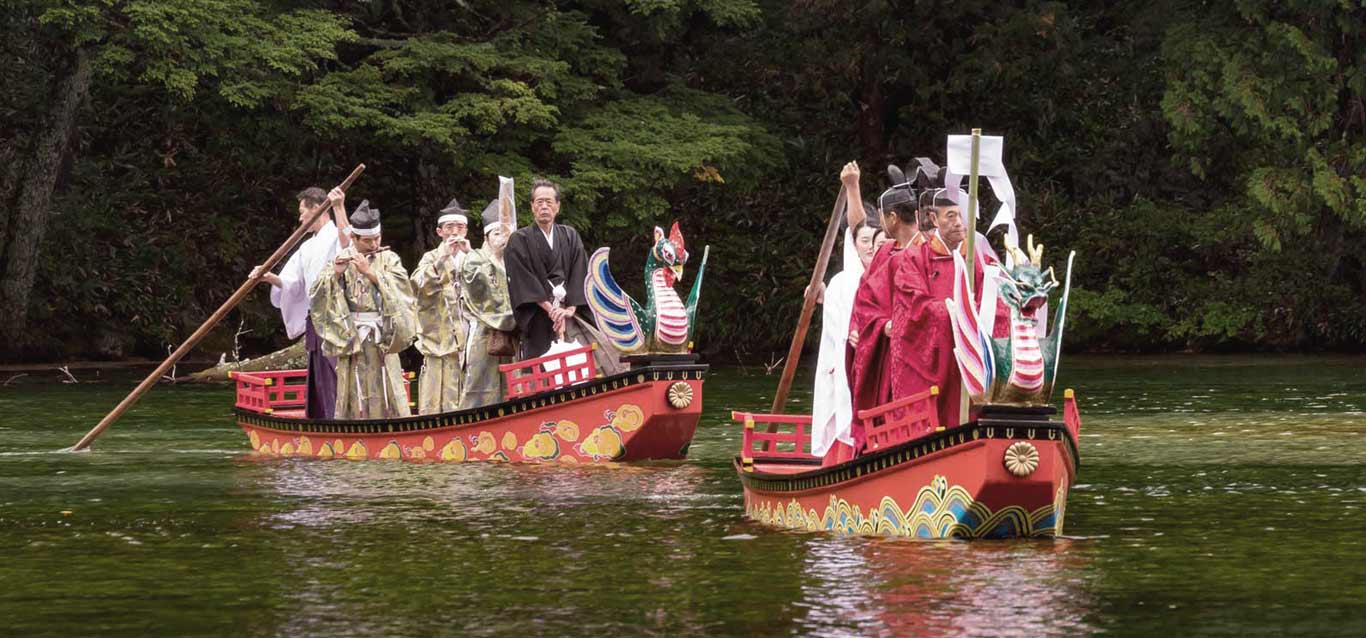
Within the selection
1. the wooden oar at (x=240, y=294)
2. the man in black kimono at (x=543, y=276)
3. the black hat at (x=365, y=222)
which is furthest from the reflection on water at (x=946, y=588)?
the wooden oar at (x=240, y=294)

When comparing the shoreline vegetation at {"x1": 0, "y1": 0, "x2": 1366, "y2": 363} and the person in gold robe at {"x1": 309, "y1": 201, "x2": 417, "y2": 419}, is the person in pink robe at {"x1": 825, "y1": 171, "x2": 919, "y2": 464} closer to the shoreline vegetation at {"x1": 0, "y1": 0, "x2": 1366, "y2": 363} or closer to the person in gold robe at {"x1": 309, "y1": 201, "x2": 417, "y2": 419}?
the person in gold robe at {"x1": 309, "y1": 201, "x2": 417, "y2": 419}

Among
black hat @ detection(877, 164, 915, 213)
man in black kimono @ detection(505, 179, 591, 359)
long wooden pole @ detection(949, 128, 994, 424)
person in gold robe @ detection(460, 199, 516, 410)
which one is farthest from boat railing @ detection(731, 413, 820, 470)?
person in gold robe @ detection(460, 199, 516, 410)

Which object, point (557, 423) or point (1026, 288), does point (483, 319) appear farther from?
point (1026, 288)

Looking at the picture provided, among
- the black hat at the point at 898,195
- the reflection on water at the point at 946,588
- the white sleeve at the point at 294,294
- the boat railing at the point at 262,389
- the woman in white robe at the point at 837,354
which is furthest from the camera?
the boat railing at the point at 262,389

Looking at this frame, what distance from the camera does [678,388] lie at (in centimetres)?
1588

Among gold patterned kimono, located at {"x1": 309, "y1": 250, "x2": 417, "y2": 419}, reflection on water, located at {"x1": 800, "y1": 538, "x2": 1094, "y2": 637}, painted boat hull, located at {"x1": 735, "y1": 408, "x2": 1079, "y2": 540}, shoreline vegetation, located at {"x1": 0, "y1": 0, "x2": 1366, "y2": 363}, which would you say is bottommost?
reflection on water, located at {"x1": 800, "y1": 538, "x2": 1094, "y2": 637}

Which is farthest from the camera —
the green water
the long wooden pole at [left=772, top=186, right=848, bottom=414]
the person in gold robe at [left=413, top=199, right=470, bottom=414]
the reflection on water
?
the person in gold robe at [left=413, top=199, right=470, bottom=414]

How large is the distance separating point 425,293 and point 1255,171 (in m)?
16.4

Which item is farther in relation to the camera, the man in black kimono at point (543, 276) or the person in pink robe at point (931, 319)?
the man in black kimono at point (543, 276)

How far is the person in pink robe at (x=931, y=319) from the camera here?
11.3m

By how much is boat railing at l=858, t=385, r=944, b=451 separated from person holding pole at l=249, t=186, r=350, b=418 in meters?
6.78

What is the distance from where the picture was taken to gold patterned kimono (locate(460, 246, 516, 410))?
56.9 feet

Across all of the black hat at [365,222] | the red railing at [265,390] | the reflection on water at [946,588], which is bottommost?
the reflection on water at [946,588]

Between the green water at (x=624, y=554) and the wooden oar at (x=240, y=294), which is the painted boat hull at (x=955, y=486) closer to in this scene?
the green water at (x=624, y=554)
